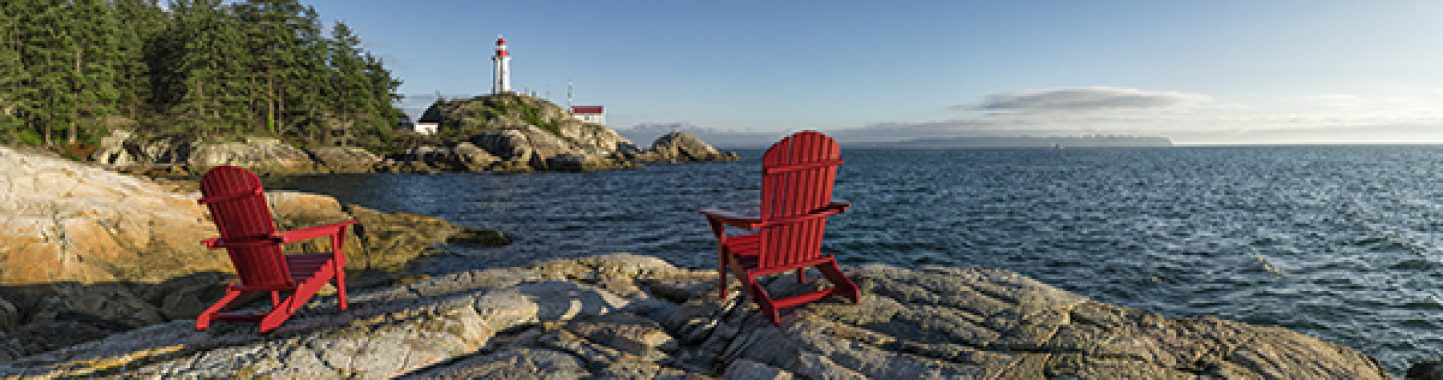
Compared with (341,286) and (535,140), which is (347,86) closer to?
(535,140)

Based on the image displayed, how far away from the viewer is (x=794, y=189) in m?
4.43

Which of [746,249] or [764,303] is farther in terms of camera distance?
[746,249]

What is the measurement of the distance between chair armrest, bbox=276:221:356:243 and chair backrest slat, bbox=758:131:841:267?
3.26 meters

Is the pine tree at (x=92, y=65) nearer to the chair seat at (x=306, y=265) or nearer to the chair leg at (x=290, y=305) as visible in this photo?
the chair seat at (x=306, y=265)

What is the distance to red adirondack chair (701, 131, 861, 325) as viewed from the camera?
4344 millimetres

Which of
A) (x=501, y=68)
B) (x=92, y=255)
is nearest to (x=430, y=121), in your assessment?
(x=501, y=68)

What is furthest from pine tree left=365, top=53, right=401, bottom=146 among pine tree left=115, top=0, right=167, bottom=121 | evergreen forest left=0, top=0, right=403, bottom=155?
pine tree left=115, top=0, right=167, bottom=121

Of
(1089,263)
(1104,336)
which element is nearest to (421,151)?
(1089,263)

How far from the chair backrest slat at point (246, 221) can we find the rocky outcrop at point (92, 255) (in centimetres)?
234

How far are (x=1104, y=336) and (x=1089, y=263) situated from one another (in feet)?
30.6

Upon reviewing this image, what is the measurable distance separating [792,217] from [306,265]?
402 cm

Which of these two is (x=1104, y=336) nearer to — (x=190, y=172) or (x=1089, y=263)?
(x=1089, y=263)

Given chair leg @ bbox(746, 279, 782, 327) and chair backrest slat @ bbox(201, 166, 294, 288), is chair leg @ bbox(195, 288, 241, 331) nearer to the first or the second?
chair backrest slat @ bbox(201, 166, 294, 288)

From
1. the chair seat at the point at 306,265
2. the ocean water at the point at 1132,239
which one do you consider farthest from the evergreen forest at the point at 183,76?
the chair seat at the point at 306,265
